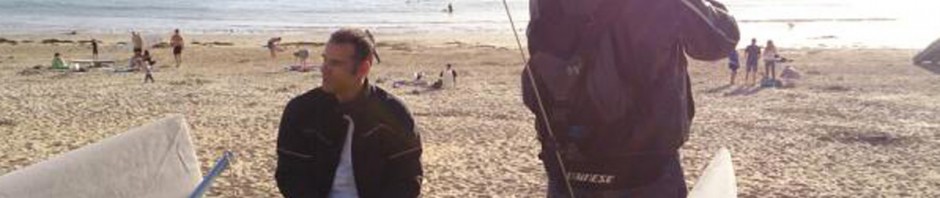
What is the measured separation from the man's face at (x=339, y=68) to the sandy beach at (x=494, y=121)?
4.92 metres

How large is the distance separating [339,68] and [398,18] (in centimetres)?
5672

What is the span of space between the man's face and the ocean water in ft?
112

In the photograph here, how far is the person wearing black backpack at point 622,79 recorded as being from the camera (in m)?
2.48

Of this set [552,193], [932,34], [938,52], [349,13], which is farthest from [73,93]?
[349,13]

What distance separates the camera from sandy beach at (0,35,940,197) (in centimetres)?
938

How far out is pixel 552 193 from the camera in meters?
2.80

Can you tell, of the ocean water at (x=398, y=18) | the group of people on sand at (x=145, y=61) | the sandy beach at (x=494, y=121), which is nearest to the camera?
A: the sandy beach at (x=494, y=121)

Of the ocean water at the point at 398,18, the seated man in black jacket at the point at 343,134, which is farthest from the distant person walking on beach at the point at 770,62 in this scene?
the seated man in black jacket at the point at 343,134

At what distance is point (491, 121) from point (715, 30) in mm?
11227

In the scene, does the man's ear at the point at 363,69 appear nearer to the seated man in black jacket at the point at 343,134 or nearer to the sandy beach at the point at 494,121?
the seated man in black jacket at the point at 343,134

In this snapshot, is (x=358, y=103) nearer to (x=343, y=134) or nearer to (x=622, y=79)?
(x=343, y=134)

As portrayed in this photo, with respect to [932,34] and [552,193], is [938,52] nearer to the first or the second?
[932,34]

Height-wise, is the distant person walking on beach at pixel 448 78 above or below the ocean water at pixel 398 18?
above

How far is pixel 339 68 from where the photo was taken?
3.36 m
